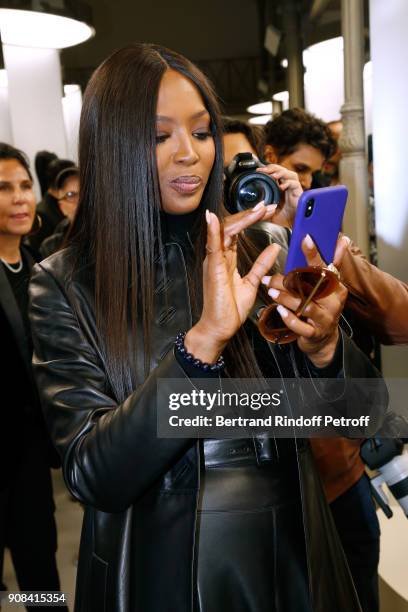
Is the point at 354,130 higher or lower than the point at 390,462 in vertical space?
higher

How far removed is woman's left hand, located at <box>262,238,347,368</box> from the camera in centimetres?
63

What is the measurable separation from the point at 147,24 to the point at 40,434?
1.42 m

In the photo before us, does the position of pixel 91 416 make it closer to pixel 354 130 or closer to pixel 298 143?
pixel 298 143

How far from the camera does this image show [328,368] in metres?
0.72

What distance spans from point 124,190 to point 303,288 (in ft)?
0.81

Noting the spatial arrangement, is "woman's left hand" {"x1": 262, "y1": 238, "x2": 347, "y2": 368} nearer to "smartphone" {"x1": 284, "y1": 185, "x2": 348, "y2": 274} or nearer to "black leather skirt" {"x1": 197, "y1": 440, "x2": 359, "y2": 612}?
"smartphone" {"x1": 284, "y1": 185, "x2": 348, "y2": 274}

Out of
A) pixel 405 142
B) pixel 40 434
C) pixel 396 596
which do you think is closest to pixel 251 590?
pixel 396 596

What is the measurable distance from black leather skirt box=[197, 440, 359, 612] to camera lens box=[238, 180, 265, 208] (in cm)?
32

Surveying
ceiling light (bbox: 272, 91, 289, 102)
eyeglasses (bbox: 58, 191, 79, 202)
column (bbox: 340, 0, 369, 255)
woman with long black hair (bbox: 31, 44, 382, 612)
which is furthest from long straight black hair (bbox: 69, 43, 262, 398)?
eyeglasses (bbox: 58, 191, 79, 202)

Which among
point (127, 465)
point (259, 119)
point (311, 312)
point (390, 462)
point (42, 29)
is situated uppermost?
point (42, 29)

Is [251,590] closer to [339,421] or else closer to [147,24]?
[339,421]

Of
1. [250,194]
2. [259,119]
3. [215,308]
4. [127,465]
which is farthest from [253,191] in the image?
[259,119]

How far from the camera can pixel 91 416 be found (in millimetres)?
620

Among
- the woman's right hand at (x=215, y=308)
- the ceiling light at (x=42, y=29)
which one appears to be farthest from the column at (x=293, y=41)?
the woman's right hand at (x=215, y=308)
